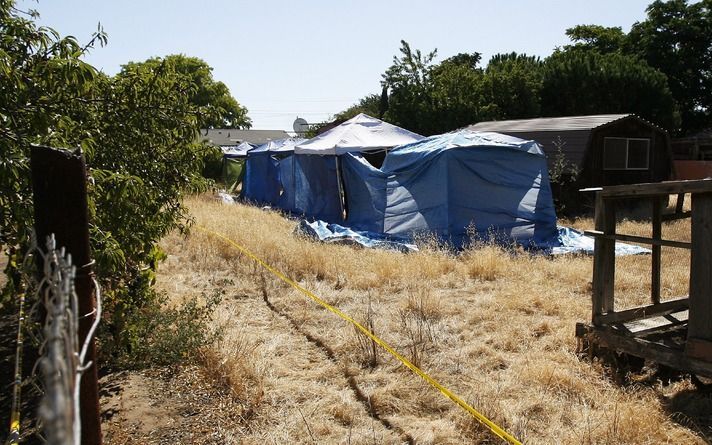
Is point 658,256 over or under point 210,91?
under

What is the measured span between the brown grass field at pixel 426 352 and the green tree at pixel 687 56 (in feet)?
106

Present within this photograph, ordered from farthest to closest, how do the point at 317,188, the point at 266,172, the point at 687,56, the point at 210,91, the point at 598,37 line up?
the point at 210,91
the point at 598,37
the point at 687,56
the point at 266,172
the point at 317,188

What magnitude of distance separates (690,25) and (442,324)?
127ft

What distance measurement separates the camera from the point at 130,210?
4102 millimetres

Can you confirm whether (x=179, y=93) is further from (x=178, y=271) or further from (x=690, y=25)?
(x=690, y=25)

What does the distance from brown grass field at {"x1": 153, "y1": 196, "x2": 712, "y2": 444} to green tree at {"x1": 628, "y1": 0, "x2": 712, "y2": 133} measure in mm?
32320

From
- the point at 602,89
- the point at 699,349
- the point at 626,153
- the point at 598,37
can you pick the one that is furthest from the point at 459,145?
the point at 598,37

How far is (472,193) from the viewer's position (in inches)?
451

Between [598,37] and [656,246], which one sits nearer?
[656,246]

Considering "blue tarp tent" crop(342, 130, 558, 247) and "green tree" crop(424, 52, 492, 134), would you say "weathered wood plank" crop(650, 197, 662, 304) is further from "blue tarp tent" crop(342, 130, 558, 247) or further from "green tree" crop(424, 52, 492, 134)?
"green tree" crop(424, 52, 492, 134)

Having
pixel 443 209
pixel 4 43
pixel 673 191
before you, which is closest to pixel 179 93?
pixel 4 43

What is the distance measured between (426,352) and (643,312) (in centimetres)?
201

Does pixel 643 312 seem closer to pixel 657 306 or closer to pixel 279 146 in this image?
pixel 657 306

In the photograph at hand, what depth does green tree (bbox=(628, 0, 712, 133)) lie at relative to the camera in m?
37.1
